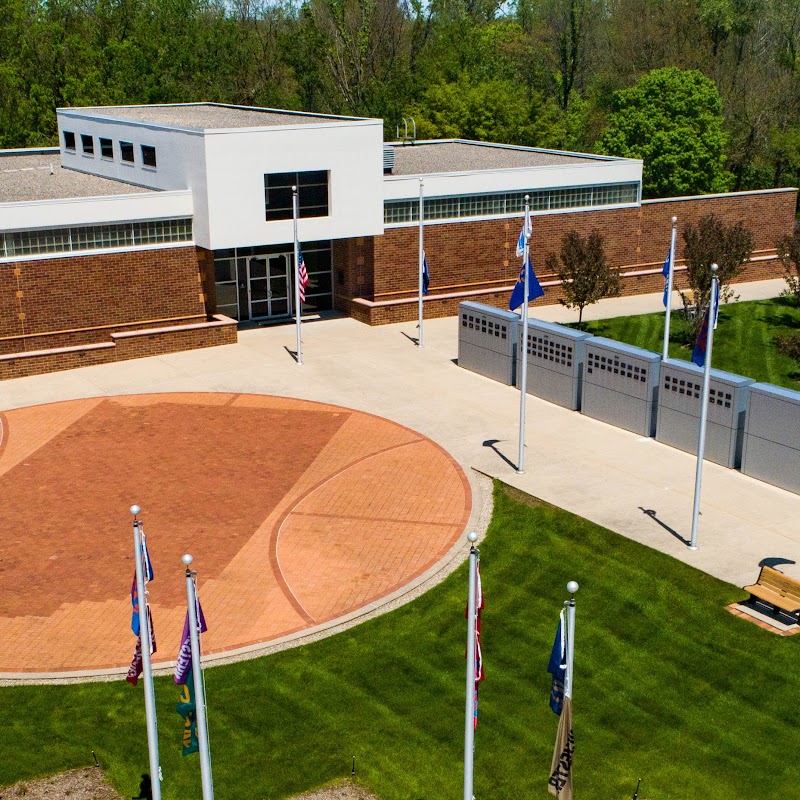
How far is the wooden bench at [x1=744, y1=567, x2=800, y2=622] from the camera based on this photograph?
57.4 ft

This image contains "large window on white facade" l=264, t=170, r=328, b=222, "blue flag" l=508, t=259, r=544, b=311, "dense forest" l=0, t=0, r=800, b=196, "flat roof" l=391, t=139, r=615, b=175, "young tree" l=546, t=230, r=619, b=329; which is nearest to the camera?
"blue flag" l=508, t=259, r=544, b=311

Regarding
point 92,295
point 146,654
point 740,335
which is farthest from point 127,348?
point 146,654

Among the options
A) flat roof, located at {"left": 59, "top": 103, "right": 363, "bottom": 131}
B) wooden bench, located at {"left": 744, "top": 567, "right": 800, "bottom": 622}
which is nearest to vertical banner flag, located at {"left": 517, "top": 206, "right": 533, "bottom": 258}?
wooden bench, located at {"left": 744, "top": 567, "right": 800, "bottom": 622}

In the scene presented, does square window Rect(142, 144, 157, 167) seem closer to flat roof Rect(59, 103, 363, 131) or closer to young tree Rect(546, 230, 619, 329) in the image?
flat roof Rect(59, 103, 363, 131)

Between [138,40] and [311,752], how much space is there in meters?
62.8

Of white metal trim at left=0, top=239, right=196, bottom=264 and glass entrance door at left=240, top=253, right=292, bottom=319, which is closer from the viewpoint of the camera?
white metal trim at left=0, top=239, right=196, bottom=264

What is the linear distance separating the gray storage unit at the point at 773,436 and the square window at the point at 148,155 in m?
21.0

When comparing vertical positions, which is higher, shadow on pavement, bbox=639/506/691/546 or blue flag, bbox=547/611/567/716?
blue flag, bbox=547/611/567/716

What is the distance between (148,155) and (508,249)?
12.3m

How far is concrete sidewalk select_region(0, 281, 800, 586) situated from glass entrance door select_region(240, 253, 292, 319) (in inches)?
58.1

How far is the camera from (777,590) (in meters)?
17.8

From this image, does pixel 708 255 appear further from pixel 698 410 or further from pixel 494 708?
pixel 494 708

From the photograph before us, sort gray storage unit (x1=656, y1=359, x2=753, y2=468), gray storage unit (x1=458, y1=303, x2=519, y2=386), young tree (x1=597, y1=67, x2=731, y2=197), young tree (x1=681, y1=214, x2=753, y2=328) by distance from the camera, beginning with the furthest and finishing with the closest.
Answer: young tree (x1=597, y1=67, x2=731, y2=197) → young tree (x1=681, y1=214, x2=753, y2=328) → gray storage unit (x1=458, y1=303, x2=519, y2=386) → gray storage unit (x1=656, y1=359, x2=753, y2=468)

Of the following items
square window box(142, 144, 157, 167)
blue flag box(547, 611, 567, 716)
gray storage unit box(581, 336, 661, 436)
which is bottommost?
gray storage unit box(581, 336, 661, 436)
